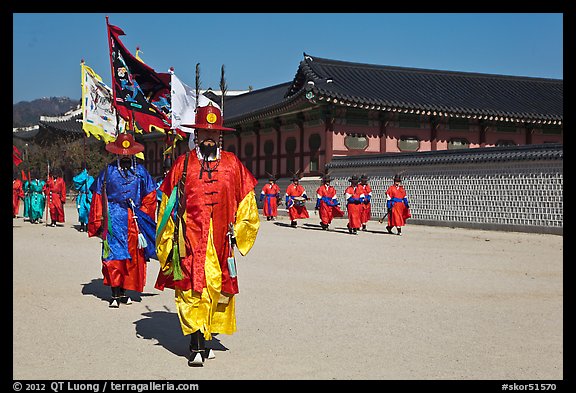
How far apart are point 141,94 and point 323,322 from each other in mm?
4928

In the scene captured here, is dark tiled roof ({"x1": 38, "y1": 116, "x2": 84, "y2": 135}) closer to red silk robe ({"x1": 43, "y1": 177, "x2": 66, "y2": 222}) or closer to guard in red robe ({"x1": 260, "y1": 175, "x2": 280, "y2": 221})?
red silk robe ({"x1": 43, "y1": 177, "x2": 66, "y2": 222})

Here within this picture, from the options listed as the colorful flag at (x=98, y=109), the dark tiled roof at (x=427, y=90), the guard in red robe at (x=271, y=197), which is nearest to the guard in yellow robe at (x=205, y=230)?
the colorful flag at (x=98, y=109)

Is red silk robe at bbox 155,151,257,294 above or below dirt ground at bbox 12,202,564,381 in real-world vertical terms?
above

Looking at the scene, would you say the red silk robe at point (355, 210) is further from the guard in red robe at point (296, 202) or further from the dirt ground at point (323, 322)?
the dirt ground at point (323, 322)

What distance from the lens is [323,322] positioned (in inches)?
248

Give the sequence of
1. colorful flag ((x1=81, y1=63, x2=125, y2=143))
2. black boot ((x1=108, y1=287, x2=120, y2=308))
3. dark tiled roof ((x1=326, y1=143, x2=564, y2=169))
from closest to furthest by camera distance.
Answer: black boot ((x1=108, y1=287, x2=120, y2=308)) < colorful flag ((x1=81, y1=63, x2=125, y2=143)) < dark tiled roof ((x1=326, y1=143, x2=564, y2=169))

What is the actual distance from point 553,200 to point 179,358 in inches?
576

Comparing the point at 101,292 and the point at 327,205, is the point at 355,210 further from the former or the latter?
the point at 101,292

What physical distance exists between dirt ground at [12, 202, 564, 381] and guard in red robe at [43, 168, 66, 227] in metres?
9.14

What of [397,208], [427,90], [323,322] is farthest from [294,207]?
[323,322]

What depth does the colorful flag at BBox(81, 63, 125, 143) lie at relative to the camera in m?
11.7

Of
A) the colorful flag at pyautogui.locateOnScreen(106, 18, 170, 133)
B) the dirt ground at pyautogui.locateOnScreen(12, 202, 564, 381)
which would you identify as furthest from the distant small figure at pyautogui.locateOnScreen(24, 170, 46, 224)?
the colorful flag at pyautogui.locateOnScreen(106, 18, 170, 133)

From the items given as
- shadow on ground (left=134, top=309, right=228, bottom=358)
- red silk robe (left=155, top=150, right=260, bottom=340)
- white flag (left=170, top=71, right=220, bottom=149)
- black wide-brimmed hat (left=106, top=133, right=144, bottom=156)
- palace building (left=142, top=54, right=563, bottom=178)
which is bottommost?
shadow on ground (left=134, top=309, right=228, bottom=358)

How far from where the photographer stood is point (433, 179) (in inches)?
837
